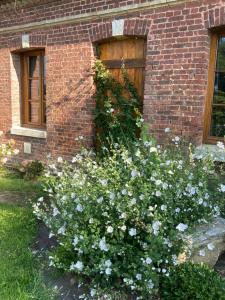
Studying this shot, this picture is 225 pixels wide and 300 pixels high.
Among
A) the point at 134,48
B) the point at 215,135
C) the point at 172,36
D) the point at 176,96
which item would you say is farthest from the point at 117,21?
the point at 215,135

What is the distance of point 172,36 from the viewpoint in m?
5.17

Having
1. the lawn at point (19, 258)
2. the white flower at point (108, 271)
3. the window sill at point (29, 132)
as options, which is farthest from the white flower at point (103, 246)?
the window sill at point (29, 132)

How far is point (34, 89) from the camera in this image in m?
7.93

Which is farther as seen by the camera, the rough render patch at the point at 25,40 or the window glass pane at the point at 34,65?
the window glass pane at the point at 34,65

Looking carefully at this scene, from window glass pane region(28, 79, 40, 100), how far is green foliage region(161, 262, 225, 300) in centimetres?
595

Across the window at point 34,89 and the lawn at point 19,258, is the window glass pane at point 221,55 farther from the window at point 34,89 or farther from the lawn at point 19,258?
the window at point 34,89

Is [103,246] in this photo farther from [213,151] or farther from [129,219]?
[213,151]

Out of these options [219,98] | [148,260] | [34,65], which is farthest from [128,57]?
[148,260]

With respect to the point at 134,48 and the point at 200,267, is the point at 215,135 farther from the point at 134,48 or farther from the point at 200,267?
the point at 200,267

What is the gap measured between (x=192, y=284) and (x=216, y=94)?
331 cm

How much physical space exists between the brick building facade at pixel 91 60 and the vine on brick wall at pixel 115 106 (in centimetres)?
23

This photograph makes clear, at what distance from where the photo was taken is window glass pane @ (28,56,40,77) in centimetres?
768

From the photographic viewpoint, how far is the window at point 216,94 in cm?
500

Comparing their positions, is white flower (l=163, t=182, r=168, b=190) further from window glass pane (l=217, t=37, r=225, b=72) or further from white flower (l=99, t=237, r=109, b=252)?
window glass pane (l=217, t=37, r=225, b=72)
